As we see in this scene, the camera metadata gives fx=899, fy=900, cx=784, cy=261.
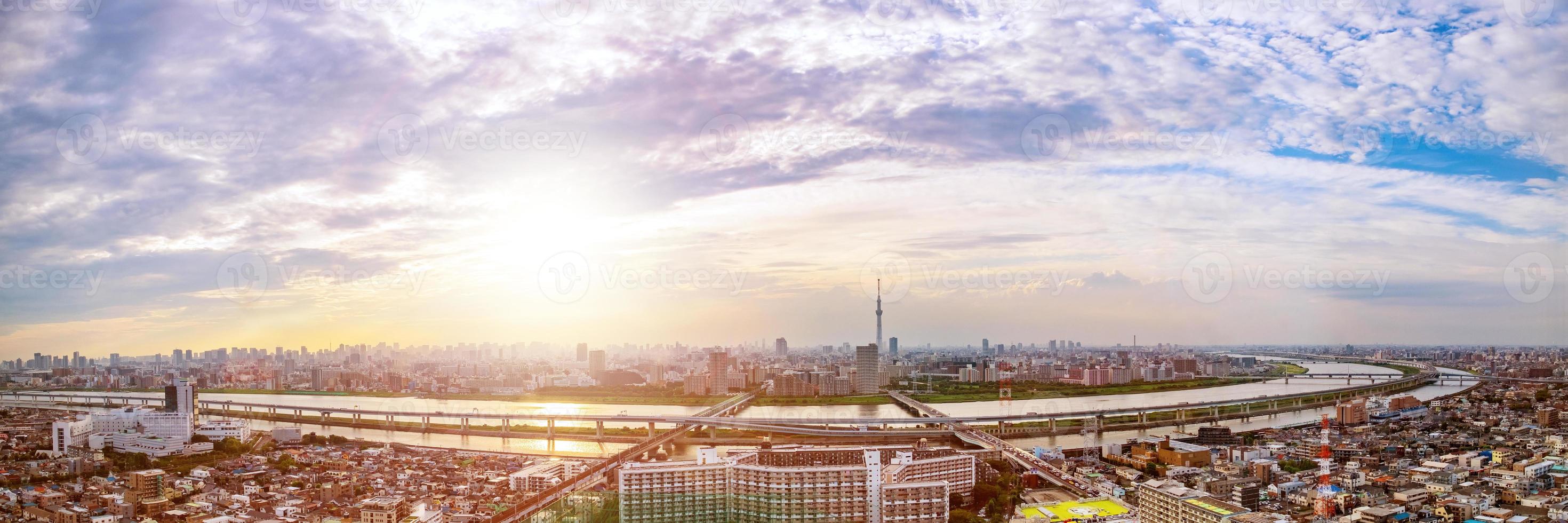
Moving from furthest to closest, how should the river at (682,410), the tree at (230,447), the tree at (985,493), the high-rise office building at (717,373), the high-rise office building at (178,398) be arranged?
the high-rise office building at (717,373), the river at (682,410), the high-rise office building at (178,398), the tree at (230,447), the tree at (985,493)

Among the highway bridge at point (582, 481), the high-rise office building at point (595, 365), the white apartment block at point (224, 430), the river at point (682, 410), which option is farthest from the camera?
the high-rise office building at point (595, 365)

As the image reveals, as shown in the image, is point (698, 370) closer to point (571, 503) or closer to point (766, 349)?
point (766, 349)

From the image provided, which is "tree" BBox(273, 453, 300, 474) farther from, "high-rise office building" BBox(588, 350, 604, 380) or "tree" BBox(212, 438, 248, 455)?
"high-rise office building" BBox(588, 350, 604, 380)

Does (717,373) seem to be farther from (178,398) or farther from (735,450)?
(735,450)

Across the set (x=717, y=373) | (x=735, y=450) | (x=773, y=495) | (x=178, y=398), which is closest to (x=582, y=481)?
(x=735, y=450)

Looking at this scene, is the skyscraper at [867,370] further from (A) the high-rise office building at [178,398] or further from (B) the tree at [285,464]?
(B) the tree at [285,464]

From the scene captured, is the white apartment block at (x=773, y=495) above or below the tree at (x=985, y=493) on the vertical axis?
above

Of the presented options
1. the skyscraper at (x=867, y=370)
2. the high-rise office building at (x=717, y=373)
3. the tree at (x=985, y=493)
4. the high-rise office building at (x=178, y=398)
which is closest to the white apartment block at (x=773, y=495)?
the tree at (x=985, y=493)

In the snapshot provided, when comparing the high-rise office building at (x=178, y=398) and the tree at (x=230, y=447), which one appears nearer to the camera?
the tree at (x=230, y=447)

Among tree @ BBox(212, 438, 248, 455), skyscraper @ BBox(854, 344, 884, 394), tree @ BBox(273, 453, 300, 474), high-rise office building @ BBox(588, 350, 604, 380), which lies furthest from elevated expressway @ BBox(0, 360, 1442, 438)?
skyscraper @ BBox(854, 344, 884, 394)
